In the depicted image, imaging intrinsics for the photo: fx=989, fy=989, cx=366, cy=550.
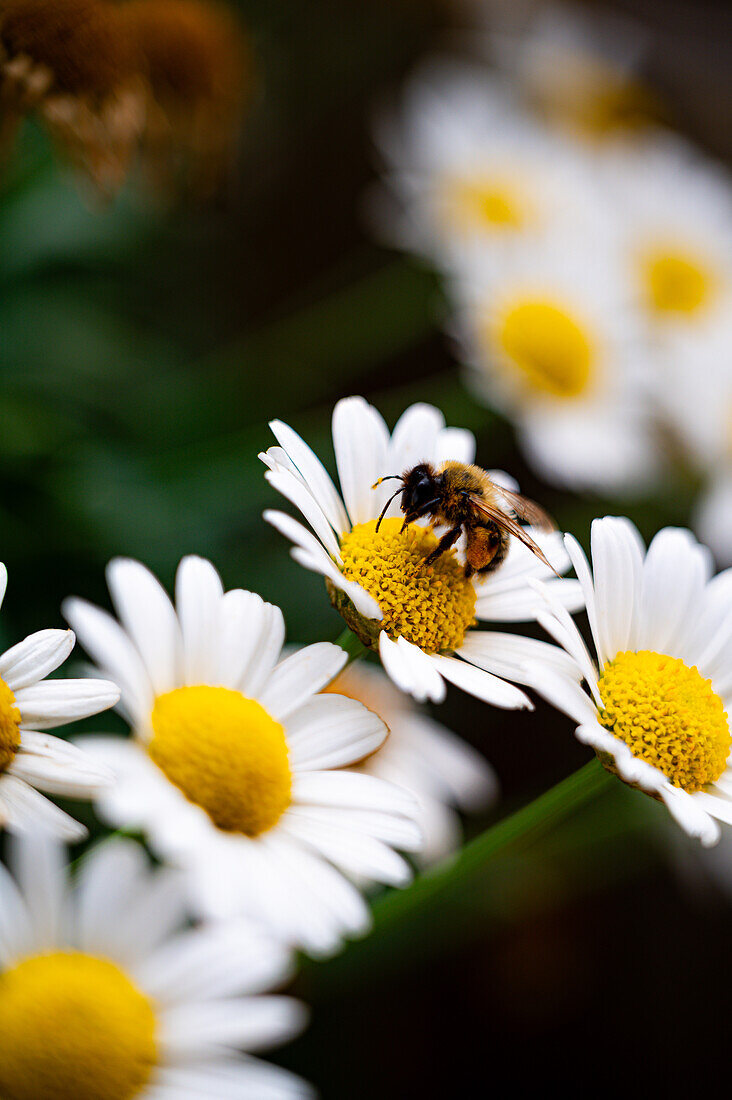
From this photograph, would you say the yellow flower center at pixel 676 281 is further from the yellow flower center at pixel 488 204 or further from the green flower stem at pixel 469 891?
the green flower stem at pixel 469 891

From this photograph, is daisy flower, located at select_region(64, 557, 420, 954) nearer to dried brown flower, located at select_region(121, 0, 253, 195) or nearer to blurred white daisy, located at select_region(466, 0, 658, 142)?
dried brown flower, located at select_region(121, 0, 253, 195)

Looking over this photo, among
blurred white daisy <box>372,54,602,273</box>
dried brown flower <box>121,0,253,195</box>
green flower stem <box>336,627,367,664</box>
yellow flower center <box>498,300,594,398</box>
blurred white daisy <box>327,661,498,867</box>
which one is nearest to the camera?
green flower stem <box>336,627,367,664</box>

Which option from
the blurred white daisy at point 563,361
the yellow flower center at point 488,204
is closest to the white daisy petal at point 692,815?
the blurred white daisy at point 563,361

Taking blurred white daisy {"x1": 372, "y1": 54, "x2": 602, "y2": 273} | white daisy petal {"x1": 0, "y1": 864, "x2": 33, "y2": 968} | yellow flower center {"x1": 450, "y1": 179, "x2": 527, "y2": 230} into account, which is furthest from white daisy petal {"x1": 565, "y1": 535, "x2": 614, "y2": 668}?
yellow flower center {"x1": 450, "y1": 179, "x2": 527, "y2": 230}

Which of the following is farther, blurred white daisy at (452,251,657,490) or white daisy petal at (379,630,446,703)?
blurred white daisy at (452,251,657,490)

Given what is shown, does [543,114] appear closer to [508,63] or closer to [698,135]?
[508,63]

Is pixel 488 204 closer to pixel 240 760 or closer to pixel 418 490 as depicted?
pixel 418 490
